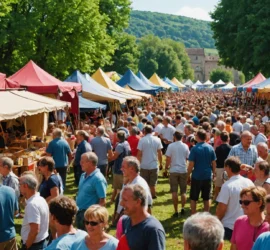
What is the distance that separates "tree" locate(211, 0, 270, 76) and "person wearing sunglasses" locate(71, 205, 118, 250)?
109 feet

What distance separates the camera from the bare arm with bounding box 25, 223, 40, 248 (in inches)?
208

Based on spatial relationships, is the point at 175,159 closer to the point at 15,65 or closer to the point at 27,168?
the point at 27,168

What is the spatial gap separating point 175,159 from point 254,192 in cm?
489

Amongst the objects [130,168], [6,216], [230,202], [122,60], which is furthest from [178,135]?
[122,60]

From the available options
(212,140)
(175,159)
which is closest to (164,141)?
(212,140)

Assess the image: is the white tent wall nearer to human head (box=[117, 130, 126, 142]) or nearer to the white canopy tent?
the white canopy tent

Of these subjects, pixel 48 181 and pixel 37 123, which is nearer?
pixel 48 181

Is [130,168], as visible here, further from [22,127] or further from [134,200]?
[22,127]

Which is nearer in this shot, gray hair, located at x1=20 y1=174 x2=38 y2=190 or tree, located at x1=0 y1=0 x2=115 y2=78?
gray hair, located at x1=20 y1=174 x2=38 y2=190

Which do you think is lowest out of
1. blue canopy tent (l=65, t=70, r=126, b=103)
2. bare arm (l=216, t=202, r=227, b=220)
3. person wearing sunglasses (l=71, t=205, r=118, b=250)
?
bare arm (l=216, t=202, r=227, b=220)

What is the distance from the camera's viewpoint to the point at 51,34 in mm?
28750

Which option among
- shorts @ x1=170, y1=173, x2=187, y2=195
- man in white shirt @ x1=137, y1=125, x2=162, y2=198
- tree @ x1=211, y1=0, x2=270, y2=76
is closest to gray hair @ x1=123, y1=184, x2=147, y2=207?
shorts @ x1=170, y1=173, x2=187, y2=195

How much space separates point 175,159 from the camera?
9430 mm

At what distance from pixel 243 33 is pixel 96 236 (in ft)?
117
